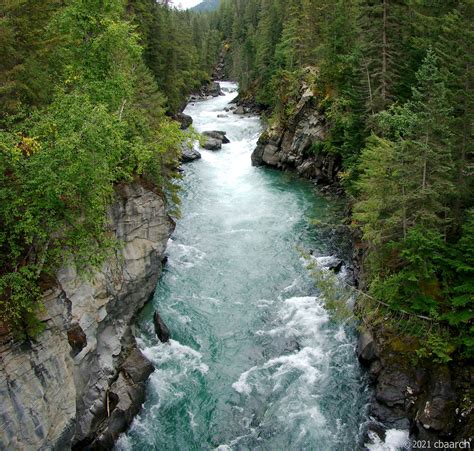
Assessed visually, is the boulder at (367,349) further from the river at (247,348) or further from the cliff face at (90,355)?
the cliff face at (90,355)

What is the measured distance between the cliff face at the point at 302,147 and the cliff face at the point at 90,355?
20869 millimetres

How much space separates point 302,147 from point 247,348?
26943 mm

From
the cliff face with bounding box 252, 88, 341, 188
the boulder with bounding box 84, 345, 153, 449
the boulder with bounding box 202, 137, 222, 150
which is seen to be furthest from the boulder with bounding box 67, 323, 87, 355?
the boulder with bounding box 202, 137, 222, 150

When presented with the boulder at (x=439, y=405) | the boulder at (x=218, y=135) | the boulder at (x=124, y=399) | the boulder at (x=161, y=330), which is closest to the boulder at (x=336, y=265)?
the boulder at (x=161, y=330)

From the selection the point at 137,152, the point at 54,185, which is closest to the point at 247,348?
the point at 137,152

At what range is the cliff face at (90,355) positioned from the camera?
38.1 feet

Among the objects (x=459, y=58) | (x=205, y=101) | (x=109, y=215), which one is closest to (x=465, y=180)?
(x=459, y=58)

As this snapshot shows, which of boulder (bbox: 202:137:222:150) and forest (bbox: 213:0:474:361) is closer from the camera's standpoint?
forest (bbox: 213:0:474:361)

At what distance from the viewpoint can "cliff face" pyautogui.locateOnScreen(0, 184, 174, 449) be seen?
11.6m

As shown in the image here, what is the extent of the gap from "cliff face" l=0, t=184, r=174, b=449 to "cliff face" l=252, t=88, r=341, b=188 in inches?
822

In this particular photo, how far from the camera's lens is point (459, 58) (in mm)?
18203

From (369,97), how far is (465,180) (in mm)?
13952

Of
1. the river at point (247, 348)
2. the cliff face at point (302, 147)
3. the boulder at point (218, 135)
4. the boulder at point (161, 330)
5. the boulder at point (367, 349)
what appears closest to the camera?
the river at point (247, 348)

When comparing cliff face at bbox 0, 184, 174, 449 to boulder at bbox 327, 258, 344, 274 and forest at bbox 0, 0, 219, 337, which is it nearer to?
forest at bbox 0, 0, 219, 337
